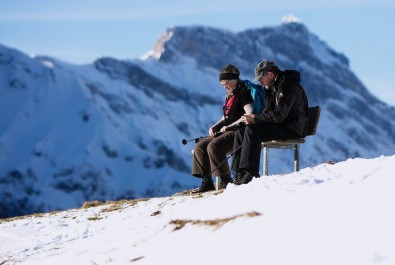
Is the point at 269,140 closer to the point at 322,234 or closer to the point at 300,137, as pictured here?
the point at 300,137

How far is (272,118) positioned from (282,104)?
255mm

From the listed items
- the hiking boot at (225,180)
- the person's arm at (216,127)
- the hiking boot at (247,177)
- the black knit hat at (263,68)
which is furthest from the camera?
the person's arm at (216,127)

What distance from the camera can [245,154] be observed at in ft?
37.3

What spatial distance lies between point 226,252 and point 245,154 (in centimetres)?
470

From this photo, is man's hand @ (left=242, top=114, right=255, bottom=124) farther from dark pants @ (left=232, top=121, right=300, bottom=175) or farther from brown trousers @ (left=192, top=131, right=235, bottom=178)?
brown trousers @ (left=192, top=131, right=235, bottom=178)

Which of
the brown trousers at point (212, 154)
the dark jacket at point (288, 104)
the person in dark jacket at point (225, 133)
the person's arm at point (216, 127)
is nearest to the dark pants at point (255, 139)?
the dark jacket at point (288, 104)


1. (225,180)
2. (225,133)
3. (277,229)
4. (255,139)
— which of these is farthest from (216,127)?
(277,229)

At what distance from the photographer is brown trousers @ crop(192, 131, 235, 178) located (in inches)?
494

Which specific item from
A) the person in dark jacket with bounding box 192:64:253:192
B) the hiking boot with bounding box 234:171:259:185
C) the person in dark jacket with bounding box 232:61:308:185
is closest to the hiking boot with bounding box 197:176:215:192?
the person in dark jacket with bounding box 192:64:253:192

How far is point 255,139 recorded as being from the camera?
11.4 meters

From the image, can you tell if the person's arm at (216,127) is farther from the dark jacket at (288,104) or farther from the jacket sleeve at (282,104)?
the jacket sleeve at (282,104)

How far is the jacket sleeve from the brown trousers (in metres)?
1.18

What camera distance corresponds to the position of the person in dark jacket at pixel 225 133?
41.1ft

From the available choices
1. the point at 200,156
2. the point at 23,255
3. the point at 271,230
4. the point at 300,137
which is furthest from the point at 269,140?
the point at 271,230
